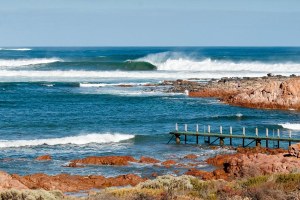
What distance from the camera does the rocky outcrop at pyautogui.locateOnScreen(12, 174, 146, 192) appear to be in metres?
24.0

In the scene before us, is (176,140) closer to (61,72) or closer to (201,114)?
(201,114)

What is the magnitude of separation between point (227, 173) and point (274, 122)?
17503 mm

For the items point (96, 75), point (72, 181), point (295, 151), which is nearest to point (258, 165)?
point (295, 151)

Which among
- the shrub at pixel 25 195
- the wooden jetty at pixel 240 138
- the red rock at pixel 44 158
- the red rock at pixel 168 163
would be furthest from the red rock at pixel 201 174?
the shrub at pixel 25 195

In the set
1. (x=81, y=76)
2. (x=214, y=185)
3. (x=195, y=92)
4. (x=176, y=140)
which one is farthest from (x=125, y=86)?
(x=214, y=185)

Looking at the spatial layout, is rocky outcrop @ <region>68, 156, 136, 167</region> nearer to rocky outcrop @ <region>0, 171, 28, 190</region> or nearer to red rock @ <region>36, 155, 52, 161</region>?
red rock @ <region>36, 155, 52, 161</region>

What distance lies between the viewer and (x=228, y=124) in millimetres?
42719

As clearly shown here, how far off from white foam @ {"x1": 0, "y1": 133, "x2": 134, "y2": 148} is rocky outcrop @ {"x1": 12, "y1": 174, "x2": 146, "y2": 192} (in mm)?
8980

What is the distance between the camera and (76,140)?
3600cm

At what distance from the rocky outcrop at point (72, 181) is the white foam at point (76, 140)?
8.98 m

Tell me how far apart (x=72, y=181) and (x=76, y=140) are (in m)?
11.2

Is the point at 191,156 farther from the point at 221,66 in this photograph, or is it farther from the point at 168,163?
the point at 221,66

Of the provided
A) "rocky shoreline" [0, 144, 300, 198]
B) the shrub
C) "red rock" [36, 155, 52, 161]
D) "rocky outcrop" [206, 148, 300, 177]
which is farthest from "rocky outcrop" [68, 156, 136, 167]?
the shrub

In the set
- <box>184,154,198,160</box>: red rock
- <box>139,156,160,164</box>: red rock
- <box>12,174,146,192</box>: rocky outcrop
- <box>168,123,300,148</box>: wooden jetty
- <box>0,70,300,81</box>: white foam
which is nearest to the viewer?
<box>12,174,146,192</box>: rocky outcrop
